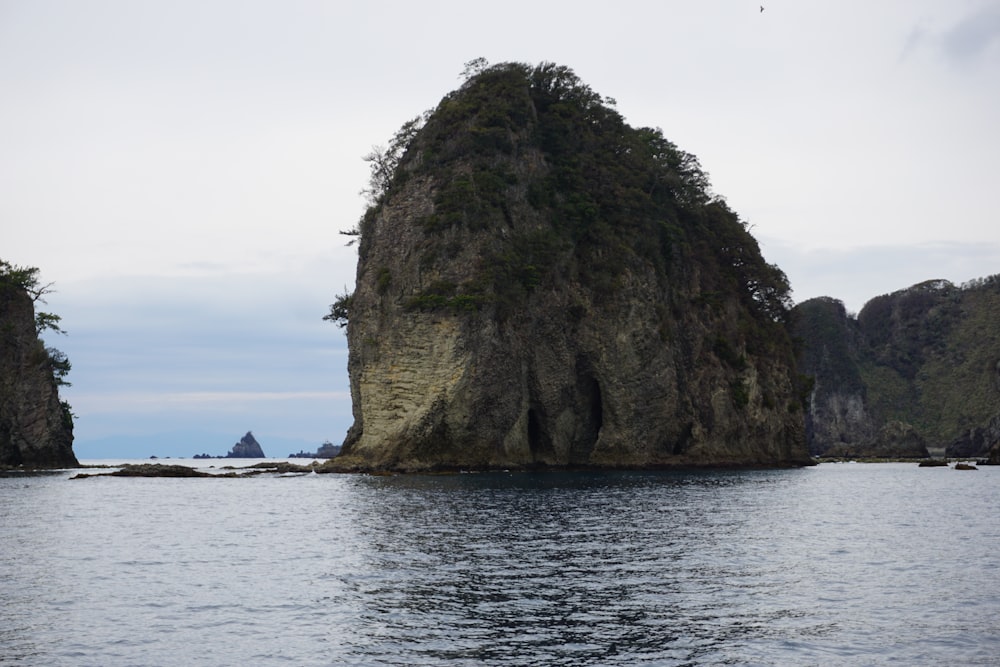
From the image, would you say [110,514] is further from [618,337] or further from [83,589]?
[618,337]

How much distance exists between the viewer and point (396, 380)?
80.4 meters

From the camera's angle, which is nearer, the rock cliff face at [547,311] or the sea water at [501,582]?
the sea water at [501,582]

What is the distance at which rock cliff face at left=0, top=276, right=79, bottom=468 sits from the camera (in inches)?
3563

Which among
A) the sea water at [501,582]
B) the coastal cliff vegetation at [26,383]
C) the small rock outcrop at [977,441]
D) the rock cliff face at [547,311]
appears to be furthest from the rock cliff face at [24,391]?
the small rock outcrop at [977,441]

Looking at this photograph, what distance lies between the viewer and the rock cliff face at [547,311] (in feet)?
262

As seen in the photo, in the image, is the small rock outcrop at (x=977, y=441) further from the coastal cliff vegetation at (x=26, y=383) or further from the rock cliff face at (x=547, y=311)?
the coastal cliff vegetation at (x=26, y=383)

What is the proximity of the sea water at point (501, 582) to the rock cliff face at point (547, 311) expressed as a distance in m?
29.2

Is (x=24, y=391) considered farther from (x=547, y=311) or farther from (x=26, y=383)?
(x=547, y=311)

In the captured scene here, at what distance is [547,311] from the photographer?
87250 mm

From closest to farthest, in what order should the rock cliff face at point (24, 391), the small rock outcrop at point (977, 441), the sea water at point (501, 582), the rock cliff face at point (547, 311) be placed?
the sea water at point (501, 582) < the rock cliff face at point (547, 311) < the rock cliff face at point (24, 391) < the small rock outcrop at point (977, 441)

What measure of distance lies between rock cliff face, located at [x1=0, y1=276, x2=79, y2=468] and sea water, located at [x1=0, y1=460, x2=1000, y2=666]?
151ft

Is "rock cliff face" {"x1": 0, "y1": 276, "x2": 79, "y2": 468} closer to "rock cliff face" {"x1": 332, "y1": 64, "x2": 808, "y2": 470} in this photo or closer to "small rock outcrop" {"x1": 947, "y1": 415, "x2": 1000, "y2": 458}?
"rock cliff face" {"x1": 332, "y1": 64, "x2": 808, "y2": 470}

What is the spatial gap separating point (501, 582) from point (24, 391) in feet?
267

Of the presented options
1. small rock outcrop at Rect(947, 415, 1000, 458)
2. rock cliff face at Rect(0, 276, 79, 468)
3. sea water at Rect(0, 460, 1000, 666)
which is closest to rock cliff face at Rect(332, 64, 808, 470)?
sea water at Rect(0, 460, 1000, 666)
